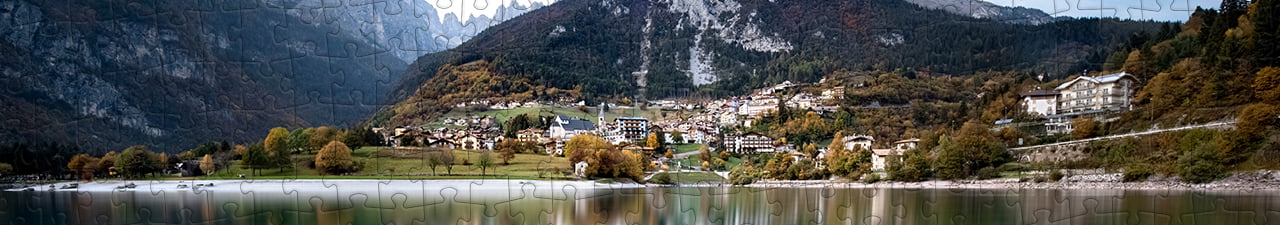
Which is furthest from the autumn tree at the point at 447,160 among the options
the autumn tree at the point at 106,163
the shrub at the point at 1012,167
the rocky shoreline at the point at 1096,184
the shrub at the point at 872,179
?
the shrub at the point at 1012,167

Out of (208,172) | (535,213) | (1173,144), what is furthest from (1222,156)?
(208,172)

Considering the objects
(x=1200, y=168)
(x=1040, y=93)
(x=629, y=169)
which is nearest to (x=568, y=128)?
(x=629, y=169)

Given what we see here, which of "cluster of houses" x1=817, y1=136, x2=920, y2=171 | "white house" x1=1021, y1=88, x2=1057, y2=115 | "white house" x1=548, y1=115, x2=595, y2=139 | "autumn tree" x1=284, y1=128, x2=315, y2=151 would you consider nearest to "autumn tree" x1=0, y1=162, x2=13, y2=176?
"autumn tree" x1=284, y1=128, x2=315, y2=151

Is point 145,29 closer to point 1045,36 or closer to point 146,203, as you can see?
point 146,203

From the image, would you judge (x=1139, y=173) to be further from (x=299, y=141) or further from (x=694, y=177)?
(x=299, y=141)

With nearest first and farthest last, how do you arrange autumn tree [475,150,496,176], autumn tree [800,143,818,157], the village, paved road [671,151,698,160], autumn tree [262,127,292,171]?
1. autumn tree [475,150,496,176]
2. autumn tree [262,127,292,171]
3. the village
4. autumn tree [800,143,818,157]
5. paved road [671,151,698,160]

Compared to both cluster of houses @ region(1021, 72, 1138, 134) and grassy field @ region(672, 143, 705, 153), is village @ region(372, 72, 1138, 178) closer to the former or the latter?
cluster of houses @ region(1021, 72, 1138, 134)
